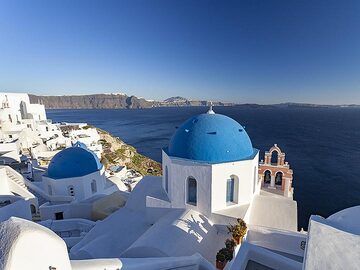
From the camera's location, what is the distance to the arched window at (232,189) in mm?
11711

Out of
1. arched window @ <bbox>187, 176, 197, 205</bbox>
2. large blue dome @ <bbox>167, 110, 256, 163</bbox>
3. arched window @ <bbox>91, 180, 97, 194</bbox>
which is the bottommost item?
arched window @ <bbox>91, 180, 97, 194</bbox>

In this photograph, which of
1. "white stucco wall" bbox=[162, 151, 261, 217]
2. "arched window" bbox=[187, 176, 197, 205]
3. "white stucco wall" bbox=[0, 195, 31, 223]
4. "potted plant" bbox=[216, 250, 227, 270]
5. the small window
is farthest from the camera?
the small window

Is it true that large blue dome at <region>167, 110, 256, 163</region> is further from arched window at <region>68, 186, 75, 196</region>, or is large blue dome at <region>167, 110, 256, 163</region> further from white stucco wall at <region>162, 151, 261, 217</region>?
arched window at <region>68, 186, 75, 196</region>

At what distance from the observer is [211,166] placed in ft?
35.6

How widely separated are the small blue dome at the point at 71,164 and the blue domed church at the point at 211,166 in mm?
10977

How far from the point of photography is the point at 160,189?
13914mm

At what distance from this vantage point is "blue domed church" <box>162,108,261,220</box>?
36.6 feet

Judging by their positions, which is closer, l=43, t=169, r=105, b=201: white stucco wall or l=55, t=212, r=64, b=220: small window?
l=55, t=212, r=64, b=220: small window

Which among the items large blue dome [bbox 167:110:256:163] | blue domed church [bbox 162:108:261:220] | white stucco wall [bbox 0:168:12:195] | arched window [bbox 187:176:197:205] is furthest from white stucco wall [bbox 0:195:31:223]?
arched window [bbox 187:176:197:205]

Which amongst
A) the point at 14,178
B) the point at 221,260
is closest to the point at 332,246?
the point at 221,260

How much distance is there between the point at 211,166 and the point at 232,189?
84.9 inches

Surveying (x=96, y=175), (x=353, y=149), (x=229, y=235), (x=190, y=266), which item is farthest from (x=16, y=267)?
(x=353, y=149)

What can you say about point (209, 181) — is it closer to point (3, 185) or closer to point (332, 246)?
point (332, 246)

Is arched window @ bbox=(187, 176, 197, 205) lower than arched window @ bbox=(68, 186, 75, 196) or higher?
higher
